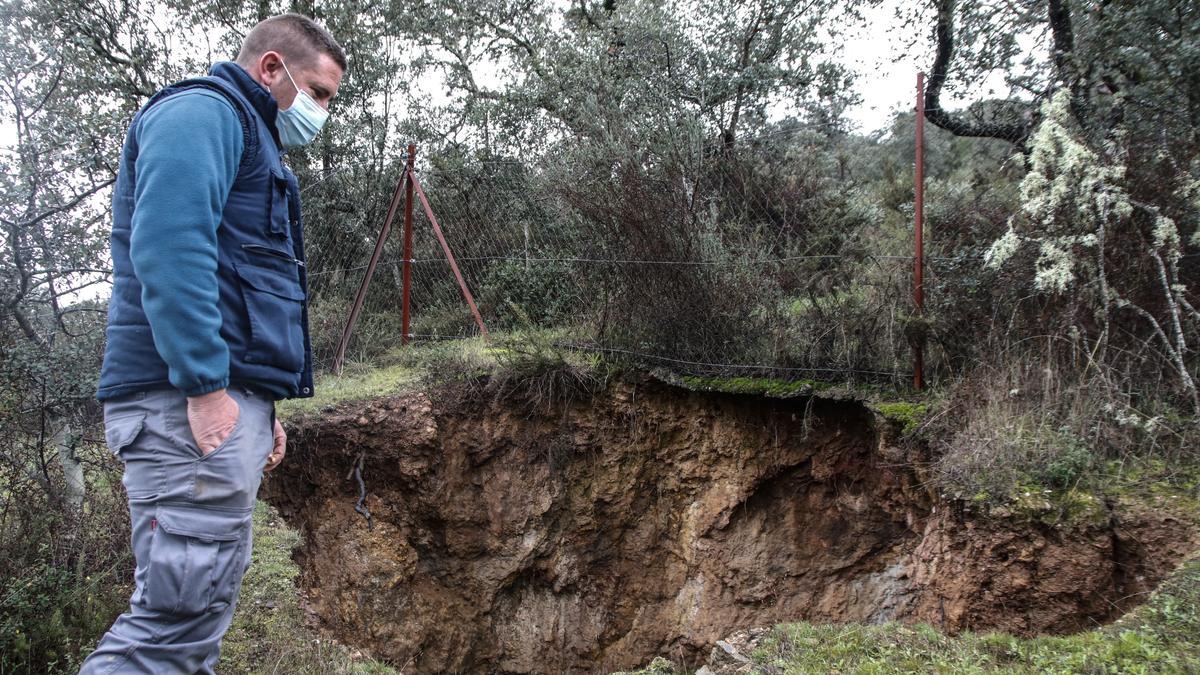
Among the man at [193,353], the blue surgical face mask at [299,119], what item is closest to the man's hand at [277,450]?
the man at [193,353]

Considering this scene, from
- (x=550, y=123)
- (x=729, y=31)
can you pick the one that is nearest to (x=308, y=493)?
(x=550, y=123)

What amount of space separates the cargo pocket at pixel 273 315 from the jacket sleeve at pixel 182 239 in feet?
0.49

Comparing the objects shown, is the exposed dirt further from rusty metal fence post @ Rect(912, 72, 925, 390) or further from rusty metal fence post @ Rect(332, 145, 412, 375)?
A: rusty metal fence post @ Rect(332, 145, 412, 375)

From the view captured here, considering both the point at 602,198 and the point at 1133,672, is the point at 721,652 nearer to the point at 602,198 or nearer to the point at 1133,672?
the point at 1133,672

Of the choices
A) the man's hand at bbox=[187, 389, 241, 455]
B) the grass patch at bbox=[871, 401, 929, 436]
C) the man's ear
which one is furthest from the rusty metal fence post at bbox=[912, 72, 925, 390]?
the man's hand at bbox=[187, 389, 241, 455]

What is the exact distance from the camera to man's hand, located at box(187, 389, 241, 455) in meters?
1.80

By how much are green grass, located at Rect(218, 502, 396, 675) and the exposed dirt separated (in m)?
0.72

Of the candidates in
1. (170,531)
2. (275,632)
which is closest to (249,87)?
(170,531)

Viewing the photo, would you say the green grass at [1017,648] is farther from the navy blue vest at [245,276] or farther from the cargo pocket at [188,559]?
the navy blue vest at [245,276]

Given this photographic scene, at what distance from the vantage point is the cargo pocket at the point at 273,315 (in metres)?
1.97

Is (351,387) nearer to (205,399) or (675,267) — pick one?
(675,267)

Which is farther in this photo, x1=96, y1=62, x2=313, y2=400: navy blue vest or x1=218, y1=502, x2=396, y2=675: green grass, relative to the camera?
x1=218, y1=502, x2=396, y2=675: green grass

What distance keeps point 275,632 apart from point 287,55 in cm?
295

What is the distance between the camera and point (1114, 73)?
445 cm
